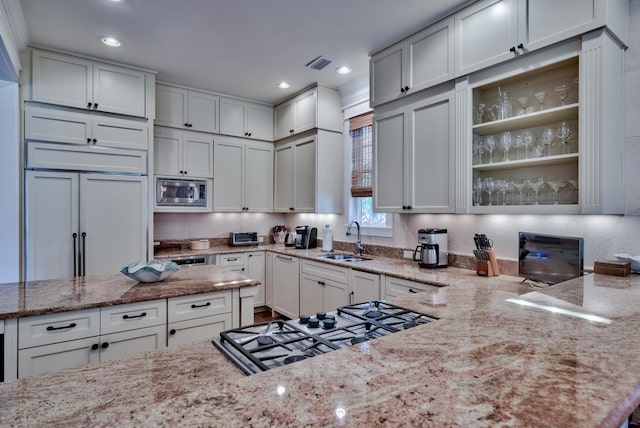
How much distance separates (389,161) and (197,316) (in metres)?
2.02

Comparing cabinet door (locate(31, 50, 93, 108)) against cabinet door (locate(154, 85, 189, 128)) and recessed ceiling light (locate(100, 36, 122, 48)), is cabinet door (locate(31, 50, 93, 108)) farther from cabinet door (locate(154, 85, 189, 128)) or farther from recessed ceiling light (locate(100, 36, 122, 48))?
cabinet door (locate(154, 85, 189, 128))

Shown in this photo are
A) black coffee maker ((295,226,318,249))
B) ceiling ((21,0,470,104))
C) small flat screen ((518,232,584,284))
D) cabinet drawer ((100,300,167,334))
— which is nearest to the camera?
cabinet drawer ((100,300,167,334))

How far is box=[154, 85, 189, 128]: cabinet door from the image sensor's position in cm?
400

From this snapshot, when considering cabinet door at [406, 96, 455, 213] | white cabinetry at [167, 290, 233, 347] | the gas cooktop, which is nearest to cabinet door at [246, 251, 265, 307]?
white cabinetry at [167, 290, 233, 347]

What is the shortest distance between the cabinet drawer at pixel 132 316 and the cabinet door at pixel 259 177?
111 inches

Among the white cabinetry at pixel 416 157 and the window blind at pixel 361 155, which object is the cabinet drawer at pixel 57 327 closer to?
the white cabinetry at pixel 416 157

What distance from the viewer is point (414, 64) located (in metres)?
2.81

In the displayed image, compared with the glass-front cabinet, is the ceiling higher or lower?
higher

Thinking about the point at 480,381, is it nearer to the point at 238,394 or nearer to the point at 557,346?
the point at 557,346

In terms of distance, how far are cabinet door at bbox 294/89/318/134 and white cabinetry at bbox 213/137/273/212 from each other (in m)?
0.72

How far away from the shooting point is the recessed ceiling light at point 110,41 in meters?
2.99

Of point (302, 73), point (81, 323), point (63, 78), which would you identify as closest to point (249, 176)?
point (302, 73)

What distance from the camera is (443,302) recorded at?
1653 mm

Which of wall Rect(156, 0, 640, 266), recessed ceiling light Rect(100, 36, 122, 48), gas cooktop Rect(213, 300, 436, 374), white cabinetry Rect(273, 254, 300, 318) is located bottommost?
white cabinetry Rect(273, 254, 300, 318)
